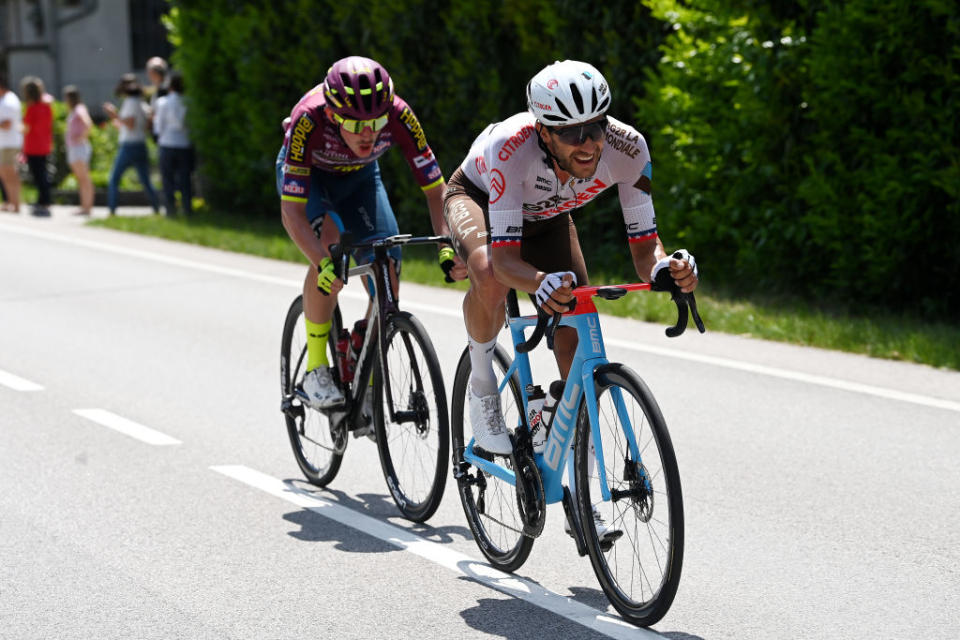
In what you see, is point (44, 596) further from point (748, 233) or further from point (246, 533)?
point (748, 233)

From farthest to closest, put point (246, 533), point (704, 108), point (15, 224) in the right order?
1. point (15, 224)
2. point (704, 108)
3. point (246, 533)

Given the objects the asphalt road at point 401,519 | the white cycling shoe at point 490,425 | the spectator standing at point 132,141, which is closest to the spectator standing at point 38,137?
the spectator standing at point 132,141

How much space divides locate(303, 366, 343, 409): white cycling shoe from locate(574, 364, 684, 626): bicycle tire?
1908 millimetres

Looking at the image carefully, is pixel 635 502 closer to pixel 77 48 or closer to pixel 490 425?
pixel 490 425

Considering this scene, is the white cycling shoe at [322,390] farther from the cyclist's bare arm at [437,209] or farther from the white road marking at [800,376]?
the white road marking at [800,376]

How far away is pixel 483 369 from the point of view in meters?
5.20

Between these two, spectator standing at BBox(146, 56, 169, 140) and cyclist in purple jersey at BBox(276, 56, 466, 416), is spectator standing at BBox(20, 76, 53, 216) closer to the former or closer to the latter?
spectator standing at BBox(146, 56, 169, 140)

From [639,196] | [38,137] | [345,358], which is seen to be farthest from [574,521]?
[38,137]

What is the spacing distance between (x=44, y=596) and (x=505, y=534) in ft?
5.54

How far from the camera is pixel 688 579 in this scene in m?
5.10

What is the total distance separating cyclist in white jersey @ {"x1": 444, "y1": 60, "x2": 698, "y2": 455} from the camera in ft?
14.8

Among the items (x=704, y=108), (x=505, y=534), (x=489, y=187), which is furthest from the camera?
(x=704, y=108)

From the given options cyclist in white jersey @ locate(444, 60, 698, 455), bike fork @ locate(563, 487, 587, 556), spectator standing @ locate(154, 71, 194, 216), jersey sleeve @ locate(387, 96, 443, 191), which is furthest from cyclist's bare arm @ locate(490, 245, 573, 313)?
spectator standing @ locate(154, 71, 194, 216)

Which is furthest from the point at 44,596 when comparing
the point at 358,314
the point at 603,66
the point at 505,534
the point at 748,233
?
the point at 603,66
